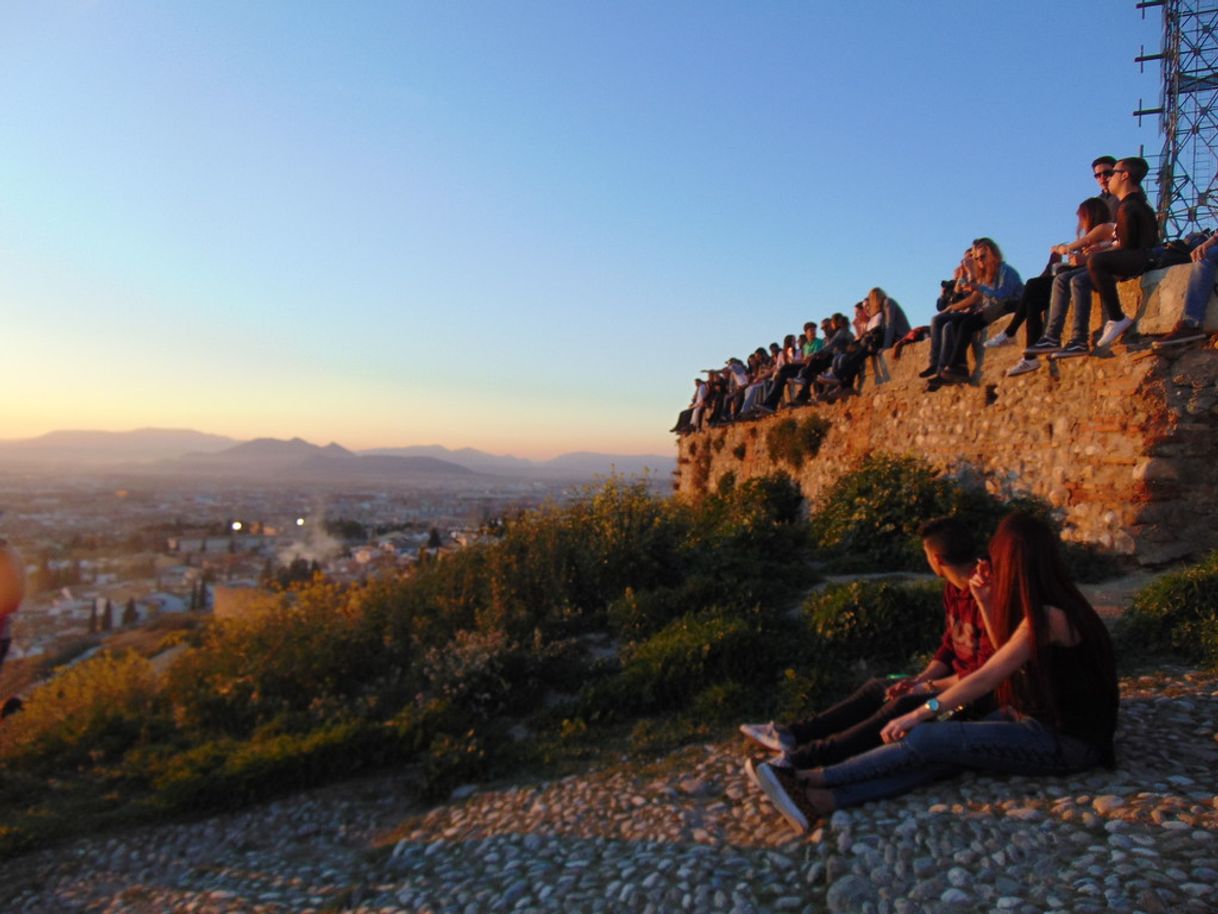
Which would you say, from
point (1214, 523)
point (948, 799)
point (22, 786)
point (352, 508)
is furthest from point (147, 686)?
point (352, 508)

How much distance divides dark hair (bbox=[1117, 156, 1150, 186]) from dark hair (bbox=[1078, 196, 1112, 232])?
22.5 inches

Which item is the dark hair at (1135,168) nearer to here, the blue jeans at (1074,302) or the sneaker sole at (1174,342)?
the blue jeans at (1074,302)

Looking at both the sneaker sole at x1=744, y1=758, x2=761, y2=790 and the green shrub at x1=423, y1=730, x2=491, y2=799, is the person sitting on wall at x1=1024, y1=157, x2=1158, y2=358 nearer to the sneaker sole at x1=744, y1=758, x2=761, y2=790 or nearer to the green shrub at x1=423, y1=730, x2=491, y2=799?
the sneaker sole at x1=744, y1=758, x2=761, y2=790

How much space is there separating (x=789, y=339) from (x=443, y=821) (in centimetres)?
1149

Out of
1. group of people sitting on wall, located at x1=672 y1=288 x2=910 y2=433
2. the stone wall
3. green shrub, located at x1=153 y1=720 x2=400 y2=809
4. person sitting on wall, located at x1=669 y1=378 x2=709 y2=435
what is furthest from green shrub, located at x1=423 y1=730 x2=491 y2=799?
person sitting on wall, located at x1=669 y1=378 x2=709 y2=435

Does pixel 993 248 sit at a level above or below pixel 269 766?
above

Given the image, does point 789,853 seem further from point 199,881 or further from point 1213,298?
point 1213,298

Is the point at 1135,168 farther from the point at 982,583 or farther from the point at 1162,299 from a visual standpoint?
the point at 982,583

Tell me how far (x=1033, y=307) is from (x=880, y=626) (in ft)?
13.5

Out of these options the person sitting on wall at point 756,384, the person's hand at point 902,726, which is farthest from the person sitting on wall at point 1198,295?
the person sitting on wall at point 756,384

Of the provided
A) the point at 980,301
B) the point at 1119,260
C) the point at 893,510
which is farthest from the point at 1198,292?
the point at 893,510

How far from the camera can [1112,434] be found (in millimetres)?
7172

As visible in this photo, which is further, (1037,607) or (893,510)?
(893,510)

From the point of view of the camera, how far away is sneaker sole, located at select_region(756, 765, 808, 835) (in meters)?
3.50
